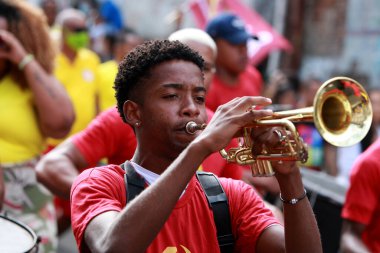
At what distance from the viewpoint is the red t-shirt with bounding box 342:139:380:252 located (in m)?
4.61

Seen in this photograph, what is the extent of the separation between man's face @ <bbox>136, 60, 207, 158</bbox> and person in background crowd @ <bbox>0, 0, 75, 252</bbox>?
1.96 meters

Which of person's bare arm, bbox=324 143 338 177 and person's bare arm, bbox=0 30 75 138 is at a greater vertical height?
person's bare arm, bbox=0 30 75 138

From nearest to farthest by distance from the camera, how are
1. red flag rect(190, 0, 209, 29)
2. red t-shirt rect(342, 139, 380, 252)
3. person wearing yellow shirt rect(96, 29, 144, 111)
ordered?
red t-shirt rect(342, 139, 380, 252), person wearing yellow shirt rect(96, 29, 144, 111), red flag rect(190, 0, 209, 29)

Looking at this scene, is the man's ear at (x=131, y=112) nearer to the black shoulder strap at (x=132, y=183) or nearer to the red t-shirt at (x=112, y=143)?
the black shoulder strap at (x=132, y=183)

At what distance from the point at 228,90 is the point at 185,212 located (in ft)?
11.7

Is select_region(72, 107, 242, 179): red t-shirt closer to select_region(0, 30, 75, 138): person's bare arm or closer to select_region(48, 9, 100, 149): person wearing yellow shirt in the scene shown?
select_region(0, 30, 75, 138): person's bare arm

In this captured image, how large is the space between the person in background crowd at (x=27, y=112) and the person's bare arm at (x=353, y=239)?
1.76 metres

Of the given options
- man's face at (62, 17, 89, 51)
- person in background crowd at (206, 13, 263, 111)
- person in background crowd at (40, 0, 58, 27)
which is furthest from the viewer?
person in background crowd at (40, 0, 58, 27)

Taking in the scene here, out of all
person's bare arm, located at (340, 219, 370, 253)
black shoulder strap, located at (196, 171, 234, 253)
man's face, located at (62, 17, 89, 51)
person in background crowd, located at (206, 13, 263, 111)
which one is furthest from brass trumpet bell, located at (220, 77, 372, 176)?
man's face, located at (62, 17, 89, 51)

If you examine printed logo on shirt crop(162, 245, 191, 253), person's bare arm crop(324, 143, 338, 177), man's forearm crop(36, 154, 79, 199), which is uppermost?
printed logo on shirt crop(162, 245, 191, 253)

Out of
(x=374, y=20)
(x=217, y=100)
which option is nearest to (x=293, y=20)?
(x=374, y=20)

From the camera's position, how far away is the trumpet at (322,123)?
2791mm

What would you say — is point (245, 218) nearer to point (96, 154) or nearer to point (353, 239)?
point (96, 154)

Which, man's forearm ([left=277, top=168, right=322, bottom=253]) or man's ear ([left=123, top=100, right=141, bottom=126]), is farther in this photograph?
man's ear ([left=123, top=100, right=141, bottom=126])
